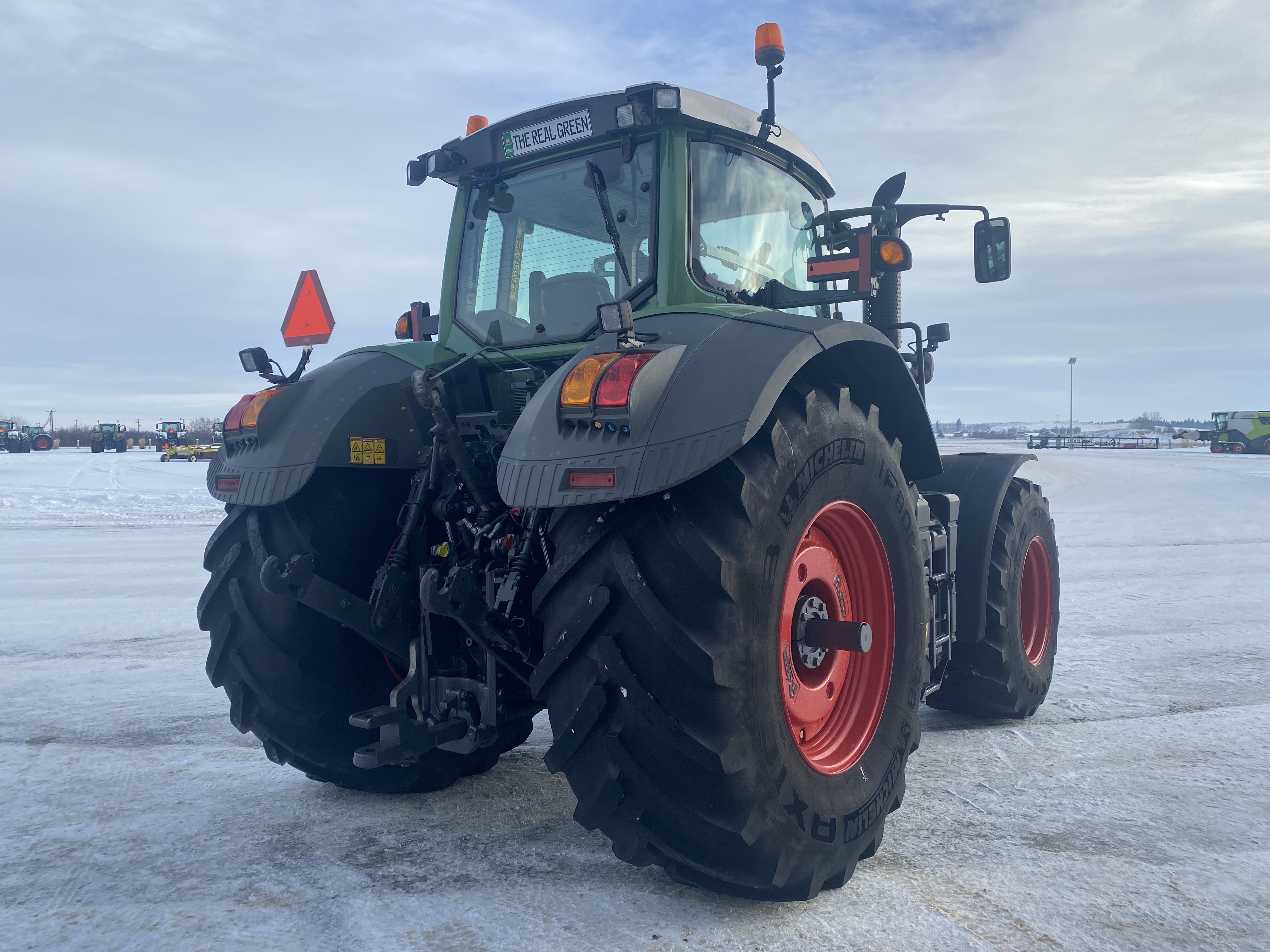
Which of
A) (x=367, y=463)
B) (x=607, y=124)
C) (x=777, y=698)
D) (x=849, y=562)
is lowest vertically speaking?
(x=777, y=698)

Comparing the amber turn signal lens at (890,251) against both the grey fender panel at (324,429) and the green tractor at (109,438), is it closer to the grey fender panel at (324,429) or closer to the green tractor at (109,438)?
the grey fender panel at (324,429)

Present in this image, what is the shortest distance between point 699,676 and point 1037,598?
356cm

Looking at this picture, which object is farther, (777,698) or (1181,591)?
(1181,591)

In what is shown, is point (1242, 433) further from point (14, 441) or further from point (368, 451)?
point (14, 441)

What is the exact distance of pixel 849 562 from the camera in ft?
10.2

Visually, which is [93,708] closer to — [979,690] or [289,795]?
[289,795]

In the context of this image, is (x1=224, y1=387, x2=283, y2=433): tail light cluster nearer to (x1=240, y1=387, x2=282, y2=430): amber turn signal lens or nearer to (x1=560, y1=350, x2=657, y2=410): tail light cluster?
(x1=240, y1=387, x2=282, y2=430): amber turn signal lens

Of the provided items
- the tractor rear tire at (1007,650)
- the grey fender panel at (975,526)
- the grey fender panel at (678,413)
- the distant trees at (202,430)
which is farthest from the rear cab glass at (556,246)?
the distant trees at (202,430)

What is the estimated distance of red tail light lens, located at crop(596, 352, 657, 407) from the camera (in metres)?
2.29

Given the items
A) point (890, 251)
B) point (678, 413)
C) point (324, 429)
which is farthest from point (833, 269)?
point (324, 429)

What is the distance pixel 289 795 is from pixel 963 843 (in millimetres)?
2373

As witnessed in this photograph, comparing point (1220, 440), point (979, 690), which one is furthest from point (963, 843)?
point (1220, 440)

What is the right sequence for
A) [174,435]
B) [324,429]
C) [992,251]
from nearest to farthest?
[324,429]
[992,251]
[174,435]

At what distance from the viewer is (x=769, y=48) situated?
11.6 feet
